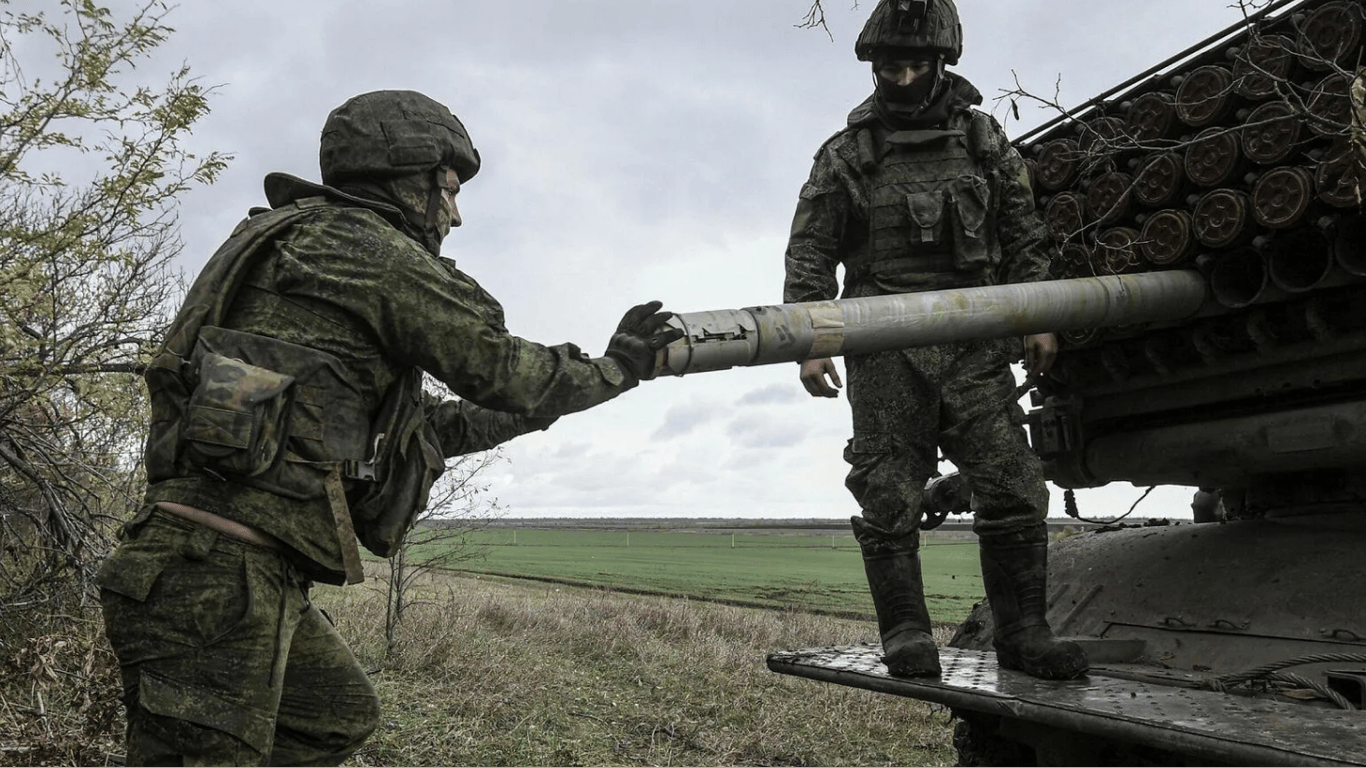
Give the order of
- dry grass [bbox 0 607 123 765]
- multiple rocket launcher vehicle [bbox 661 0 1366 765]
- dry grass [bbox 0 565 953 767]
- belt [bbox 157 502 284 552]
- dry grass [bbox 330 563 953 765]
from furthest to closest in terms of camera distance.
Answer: dry grass [bbox 330 563 953 765], dry grass [bbox 0 565 953 767], dry grass [bbox 0 607 123 765], multiple rocket launcher vehicle [bbox 661 0 1366 765], belt [bbox 157 502 284 552]

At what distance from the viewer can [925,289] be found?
4543 millimetres

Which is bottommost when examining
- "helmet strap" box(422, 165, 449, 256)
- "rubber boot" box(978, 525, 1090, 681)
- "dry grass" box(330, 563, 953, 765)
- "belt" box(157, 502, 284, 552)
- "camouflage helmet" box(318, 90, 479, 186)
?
"dry grass" box(330, 563, 953, 765)

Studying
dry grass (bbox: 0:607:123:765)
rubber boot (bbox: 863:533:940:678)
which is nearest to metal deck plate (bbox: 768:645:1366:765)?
rubber boot (bbox: 863:533:940:678)

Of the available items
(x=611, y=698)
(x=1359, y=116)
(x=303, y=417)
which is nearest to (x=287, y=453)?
(x=303, y=417)

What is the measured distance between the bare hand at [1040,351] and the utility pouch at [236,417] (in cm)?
295

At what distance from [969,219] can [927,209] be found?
0.56 feet

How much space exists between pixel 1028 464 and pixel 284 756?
2.86 meters

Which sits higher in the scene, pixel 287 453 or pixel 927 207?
pixel 927 207

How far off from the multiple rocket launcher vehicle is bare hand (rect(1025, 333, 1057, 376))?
0.24m

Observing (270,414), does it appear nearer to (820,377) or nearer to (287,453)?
(287,453)

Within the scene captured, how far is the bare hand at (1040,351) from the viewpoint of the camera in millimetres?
4535

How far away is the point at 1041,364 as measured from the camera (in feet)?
14.9

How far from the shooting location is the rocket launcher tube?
11.6 feet

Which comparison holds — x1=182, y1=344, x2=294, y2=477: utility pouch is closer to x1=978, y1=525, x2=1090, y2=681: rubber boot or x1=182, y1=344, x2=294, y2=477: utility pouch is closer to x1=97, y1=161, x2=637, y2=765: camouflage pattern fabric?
x1=97, y1=161, x2=637, y2=765: camouflage pattern fabric
